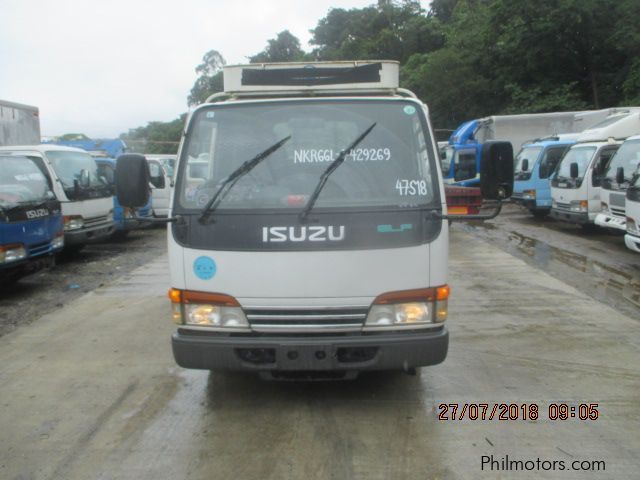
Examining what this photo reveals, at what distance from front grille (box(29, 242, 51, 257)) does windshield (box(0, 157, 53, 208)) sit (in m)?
0.59

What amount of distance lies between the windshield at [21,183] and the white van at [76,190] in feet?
3.03

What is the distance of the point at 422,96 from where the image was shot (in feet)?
122

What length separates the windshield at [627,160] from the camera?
10477 mm

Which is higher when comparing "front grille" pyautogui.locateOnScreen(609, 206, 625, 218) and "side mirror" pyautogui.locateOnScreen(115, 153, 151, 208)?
"side mirror" pyautogui.locateOnScreen(115, 153, 151, 208)

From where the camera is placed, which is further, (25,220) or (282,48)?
(282,48)

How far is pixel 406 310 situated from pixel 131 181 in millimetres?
2140

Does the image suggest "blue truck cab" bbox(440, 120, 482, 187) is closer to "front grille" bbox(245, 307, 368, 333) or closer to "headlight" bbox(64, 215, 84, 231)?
"headlight" bbox(64, 215, 84, 231)

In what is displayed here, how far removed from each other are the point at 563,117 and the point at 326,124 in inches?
779

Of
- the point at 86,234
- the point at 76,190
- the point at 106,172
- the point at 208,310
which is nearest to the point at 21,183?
the point at 76,190

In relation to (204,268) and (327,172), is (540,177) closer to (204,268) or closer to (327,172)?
(327,172)

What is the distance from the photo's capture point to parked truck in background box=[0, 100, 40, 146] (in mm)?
13352

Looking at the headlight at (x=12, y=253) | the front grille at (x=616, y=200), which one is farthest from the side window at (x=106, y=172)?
the front grille at (x=616, y=200)

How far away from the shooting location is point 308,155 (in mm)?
4105

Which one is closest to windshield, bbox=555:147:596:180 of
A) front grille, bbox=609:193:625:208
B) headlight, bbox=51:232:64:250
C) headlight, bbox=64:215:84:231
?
front grille, bbox=609:193:625:208
